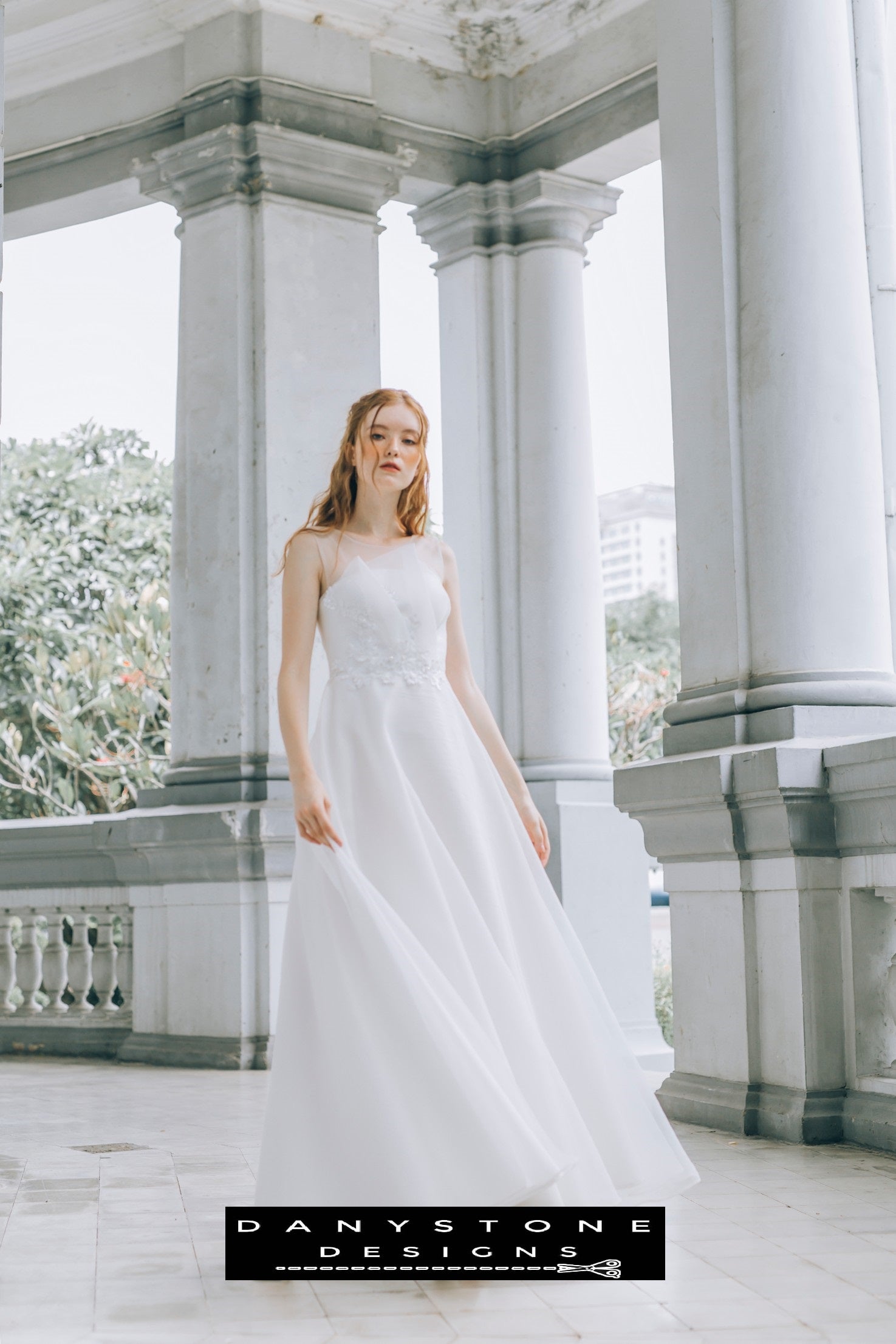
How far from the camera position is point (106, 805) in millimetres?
19172

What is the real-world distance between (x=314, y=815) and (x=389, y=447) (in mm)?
1155

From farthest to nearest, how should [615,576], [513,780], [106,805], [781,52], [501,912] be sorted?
[615,576] < [106,805] < [781,52] < [513,780] < [501,912]

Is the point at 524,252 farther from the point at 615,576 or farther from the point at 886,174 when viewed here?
the point at 615,576

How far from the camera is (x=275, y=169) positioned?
33.1 feet

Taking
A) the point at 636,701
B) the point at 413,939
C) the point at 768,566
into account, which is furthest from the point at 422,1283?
the point at 636,701

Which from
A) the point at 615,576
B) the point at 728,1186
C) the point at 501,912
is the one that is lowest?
the point at 728,1186

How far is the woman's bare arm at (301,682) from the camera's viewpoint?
4.47 m

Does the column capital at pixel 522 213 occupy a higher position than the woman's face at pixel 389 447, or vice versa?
the column capital at pixel 522 213

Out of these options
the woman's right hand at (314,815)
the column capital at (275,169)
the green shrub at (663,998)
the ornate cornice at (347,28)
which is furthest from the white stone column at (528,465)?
the woman's right hand at (314,815)

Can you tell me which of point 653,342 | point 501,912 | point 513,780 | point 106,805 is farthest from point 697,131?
point 653,342

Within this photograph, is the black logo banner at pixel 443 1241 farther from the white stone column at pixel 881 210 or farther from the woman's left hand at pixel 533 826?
the white stone column at pixel 881 210

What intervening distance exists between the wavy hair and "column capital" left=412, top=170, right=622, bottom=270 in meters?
6.53

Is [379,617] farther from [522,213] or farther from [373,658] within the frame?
[522,213]

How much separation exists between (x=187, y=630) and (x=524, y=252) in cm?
356
